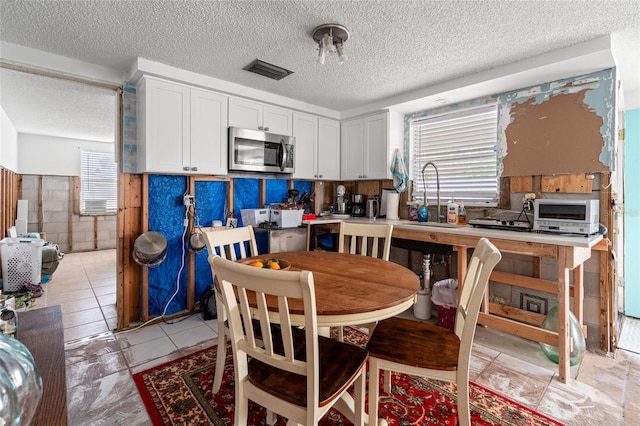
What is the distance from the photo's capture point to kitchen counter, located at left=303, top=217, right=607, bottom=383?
6.75 feet

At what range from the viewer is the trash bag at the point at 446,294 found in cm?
286

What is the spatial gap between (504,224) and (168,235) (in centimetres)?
321

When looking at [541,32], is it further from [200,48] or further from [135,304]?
[135,304]

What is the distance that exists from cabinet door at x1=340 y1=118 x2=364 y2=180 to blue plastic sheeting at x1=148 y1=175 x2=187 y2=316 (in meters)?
2.09

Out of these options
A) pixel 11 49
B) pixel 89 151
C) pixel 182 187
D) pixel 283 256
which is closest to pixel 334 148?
pixel 182 187

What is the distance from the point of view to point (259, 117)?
347cm

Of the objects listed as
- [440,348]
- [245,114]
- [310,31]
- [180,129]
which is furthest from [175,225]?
[440,348]

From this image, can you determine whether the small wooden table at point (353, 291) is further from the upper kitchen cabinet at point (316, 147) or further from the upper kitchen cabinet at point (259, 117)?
the upper kitchen cabinet at point (316, 147)

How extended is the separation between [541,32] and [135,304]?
415 centimetres

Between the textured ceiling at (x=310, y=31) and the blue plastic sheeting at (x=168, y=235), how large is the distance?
1163 mm

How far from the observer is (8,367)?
0.67 meters

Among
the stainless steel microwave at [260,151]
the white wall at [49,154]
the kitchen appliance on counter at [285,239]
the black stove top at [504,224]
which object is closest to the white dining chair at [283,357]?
the black stove top at [504,224]

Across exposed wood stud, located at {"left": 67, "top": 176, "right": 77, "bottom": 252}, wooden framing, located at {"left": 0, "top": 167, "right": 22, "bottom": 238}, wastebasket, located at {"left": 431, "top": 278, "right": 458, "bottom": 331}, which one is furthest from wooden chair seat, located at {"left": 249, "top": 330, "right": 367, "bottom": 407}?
exposed wood stud, located at {"left": 67, "top": 176, "right": 77, "bottom": 252}

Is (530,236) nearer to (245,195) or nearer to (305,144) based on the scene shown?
(305,144)
